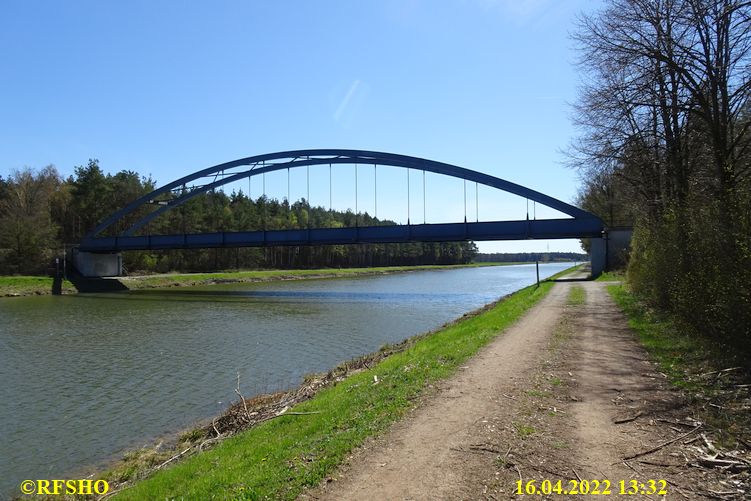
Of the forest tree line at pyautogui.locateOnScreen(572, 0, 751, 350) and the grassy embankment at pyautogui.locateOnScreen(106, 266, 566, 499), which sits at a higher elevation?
the forest tree line at pyautogui.locateOnScreen(572, 0, 751, 350)

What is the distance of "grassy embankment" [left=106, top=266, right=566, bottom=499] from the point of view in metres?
5.75

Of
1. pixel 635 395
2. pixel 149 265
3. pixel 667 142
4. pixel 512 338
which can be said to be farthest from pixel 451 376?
pixel 149 265

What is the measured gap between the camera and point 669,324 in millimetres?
14797

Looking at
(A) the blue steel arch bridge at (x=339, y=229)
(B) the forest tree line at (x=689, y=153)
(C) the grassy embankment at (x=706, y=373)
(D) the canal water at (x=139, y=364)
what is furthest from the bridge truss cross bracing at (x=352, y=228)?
(C) the grassy embankment at (x=706, y=373)

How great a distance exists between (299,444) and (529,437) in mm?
3074

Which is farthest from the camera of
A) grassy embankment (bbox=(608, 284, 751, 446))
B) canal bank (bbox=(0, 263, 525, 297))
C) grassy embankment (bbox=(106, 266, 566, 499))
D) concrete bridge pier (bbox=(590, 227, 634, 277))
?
canal bank (bbox=(0, 263, 525, 297))

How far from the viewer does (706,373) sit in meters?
9.11

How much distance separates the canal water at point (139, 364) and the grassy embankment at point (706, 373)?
10.0 metres

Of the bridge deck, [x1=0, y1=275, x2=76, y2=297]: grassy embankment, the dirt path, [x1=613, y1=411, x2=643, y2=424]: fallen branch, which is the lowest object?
[x1=0, y1=275, x2=76, y2=297]: grassy embankment

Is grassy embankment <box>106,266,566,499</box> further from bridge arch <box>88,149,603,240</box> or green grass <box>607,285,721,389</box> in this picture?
bridge arch <box>88,149,603,240</box>

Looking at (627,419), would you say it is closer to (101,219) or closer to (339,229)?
(339,229)

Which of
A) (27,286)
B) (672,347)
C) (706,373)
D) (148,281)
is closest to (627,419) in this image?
(706,373)

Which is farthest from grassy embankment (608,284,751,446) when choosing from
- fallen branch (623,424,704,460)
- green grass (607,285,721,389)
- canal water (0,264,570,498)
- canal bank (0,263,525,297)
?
canal bank (0,263,525,297)

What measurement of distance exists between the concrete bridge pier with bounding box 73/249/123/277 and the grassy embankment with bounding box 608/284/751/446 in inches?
2867
